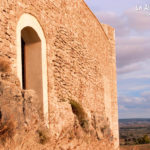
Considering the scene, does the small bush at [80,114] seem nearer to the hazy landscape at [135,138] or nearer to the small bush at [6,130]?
the small bush at [6,130]

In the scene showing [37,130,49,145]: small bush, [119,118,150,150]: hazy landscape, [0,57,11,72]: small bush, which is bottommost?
[119,118,150,150]: hazy landscape

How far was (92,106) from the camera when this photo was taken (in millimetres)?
11133

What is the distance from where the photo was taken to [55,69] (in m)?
7.88

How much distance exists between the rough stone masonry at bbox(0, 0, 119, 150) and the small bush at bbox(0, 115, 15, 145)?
76 millimetres

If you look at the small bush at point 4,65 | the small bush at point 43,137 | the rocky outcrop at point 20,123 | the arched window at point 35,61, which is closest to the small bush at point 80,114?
the arched window at point 35,61

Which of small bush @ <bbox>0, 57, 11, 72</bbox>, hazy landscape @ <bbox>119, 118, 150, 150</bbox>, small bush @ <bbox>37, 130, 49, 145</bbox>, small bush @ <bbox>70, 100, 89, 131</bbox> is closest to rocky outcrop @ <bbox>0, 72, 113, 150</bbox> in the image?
small bush @ <bbox>37, 130, 49, 145</bbox>

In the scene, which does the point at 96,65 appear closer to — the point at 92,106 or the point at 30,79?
the point at 92,106

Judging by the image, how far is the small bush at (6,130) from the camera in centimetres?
427

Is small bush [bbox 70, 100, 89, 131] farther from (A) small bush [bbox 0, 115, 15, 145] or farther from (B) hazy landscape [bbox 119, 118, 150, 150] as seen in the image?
(B) hazy landscape [bbox 119, 118, 150, 150]

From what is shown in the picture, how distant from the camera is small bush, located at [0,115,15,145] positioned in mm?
4273

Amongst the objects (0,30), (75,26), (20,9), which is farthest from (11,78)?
(75,26)

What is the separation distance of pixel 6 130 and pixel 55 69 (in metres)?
3.68

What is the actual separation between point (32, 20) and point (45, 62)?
1.09 meters

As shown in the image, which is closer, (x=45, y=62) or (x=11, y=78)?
(x=11, y=78)
